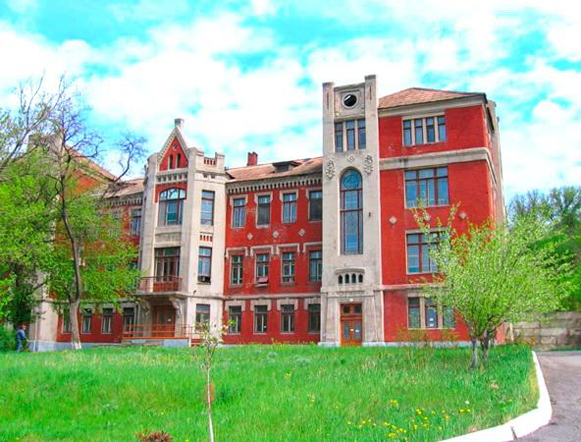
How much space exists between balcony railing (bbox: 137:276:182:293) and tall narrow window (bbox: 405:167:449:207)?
14.3 metres

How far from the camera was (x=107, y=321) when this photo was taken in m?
39.8

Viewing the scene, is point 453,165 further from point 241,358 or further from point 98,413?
point 98,413

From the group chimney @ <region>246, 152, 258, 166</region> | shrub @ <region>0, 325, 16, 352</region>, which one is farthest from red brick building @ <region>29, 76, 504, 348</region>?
shrub @ <region>0, 325, 16, 352</region>

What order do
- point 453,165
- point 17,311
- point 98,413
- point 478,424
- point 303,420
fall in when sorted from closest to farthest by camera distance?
1. point 478,424
2. point 303,420
3. point 98,413
4. point 453,165
5. point 17,311

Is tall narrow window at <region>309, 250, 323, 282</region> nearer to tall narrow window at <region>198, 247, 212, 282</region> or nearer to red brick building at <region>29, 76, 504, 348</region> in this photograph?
red brick building at <region>29, 76, 504, 348</region>

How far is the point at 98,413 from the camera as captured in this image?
12445 millimetres

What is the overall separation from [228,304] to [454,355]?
66.4 ft

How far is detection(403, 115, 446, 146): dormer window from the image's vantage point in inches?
1316

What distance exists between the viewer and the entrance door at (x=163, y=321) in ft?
118

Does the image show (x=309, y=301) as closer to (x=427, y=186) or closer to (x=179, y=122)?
(x=427, y=186)

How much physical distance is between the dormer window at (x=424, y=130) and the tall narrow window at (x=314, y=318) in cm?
1056

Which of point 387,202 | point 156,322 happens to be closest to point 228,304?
point 156,322

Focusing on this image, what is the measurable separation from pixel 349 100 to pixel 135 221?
16426mm

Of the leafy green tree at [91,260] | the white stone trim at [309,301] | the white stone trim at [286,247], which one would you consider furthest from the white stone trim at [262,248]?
the leafy green tree at [91,260]
